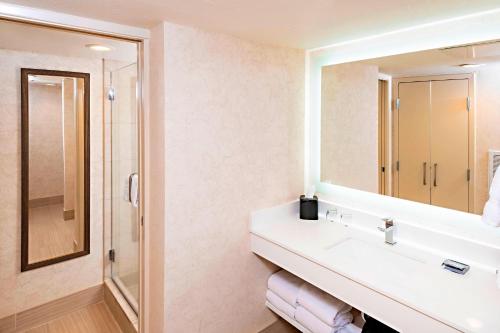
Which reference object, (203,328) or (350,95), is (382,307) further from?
(350,95)

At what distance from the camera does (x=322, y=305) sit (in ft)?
6.02

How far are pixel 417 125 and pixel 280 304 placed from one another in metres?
1.45

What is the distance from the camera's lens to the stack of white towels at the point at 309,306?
1.79 metres

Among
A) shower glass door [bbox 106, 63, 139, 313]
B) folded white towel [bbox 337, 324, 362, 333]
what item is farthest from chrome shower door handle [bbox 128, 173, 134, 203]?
folded white towel [bbox 337, 324, 362, 333]

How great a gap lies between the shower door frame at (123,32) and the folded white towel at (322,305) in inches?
39.1

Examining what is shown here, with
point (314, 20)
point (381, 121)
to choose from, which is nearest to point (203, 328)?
point (381, 121)

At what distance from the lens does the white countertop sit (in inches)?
48.0

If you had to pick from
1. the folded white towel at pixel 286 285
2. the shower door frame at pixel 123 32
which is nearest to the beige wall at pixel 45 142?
the shower door frame at pixel 123 32

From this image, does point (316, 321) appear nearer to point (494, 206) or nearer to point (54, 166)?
point (494, 206)

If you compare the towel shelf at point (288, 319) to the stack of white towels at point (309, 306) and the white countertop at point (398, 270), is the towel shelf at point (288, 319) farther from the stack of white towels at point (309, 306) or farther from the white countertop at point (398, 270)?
the white countertop at point (398, 270)

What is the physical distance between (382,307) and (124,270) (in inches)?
83.5

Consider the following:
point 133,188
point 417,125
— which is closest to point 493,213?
point 417,125

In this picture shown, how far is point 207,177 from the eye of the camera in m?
1.84

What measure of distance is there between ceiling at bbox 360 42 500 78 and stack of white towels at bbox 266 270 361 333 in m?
1.46
